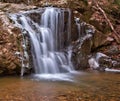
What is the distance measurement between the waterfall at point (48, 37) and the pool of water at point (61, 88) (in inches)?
31.8

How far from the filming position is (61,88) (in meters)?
7.20

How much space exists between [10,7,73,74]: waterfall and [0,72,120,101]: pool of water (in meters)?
0.81

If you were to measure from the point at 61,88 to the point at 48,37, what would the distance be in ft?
12.3

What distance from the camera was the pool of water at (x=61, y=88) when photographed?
6.30 meters

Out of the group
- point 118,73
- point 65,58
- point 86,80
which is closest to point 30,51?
point 65,58

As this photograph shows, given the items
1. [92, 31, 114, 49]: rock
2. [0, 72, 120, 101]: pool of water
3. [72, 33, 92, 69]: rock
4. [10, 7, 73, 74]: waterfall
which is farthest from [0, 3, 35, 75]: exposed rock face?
[92, 31, 114, 49]: rock

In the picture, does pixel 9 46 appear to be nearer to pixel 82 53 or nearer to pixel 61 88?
pixel 61 88

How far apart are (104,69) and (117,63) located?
24.0 inches

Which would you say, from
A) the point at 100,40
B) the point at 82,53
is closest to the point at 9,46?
the point at 82,53

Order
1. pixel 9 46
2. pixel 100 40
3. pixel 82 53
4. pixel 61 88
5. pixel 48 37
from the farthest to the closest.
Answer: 1. pixel 100 40
2. pixel 82 53
3. pixel 48 37
4. pixel 9 46
5. pixel 61 88

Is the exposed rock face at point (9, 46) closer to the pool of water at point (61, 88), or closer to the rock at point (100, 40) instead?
the pool of water at point (61, 88)

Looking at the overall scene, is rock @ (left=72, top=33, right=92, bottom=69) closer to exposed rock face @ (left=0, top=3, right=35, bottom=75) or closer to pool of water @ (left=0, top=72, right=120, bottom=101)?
pool of water @ (left=0, top=72, right=120, bottom=101)

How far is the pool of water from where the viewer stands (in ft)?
20.7

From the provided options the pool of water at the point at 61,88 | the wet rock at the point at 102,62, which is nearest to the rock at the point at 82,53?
the wet rock at the point at 102,62
